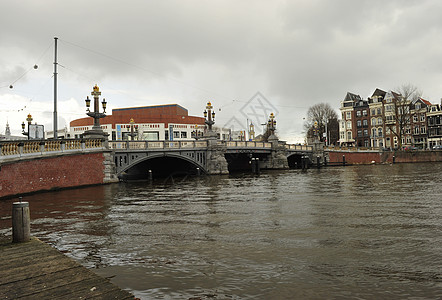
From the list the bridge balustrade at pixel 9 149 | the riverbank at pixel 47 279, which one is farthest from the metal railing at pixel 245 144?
the riverbank at pixel 47 279

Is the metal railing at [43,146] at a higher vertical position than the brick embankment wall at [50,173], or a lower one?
higher

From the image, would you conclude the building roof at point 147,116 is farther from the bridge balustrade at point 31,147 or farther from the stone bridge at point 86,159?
the bridge balustrade at point 31,147

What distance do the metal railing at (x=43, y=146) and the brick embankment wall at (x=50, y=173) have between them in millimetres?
479

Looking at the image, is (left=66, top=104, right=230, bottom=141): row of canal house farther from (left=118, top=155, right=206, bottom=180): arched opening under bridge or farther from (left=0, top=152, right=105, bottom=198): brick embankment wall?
(left=0, top=152, right=105, bottom=198): brick embankment wall

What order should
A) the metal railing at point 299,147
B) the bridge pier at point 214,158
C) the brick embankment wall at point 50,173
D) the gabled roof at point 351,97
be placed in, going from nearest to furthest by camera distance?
the brick embankment wall at point 50,173
the bridge pier at point 214,158
the metal railing at point 299,147
the gabled roof at point 351,97

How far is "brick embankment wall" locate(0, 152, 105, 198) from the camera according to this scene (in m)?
19.4

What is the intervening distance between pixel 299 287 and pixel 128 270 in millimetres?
A: 3038

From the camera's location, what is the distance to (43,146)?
72.9 ft

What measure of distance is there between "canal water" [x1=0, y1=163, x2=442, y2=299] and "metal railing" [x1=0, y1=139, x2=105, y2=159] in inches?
301

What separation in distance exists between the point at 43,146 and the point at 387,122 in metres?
77.5

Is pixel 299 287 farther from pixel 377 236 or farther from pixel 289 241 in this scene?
pixel 377 236

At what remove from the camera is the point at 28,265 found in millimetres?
5250

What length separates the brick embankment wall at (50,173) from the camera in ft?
63.6

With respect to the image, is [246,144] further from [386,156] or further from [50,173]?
[386,156]
